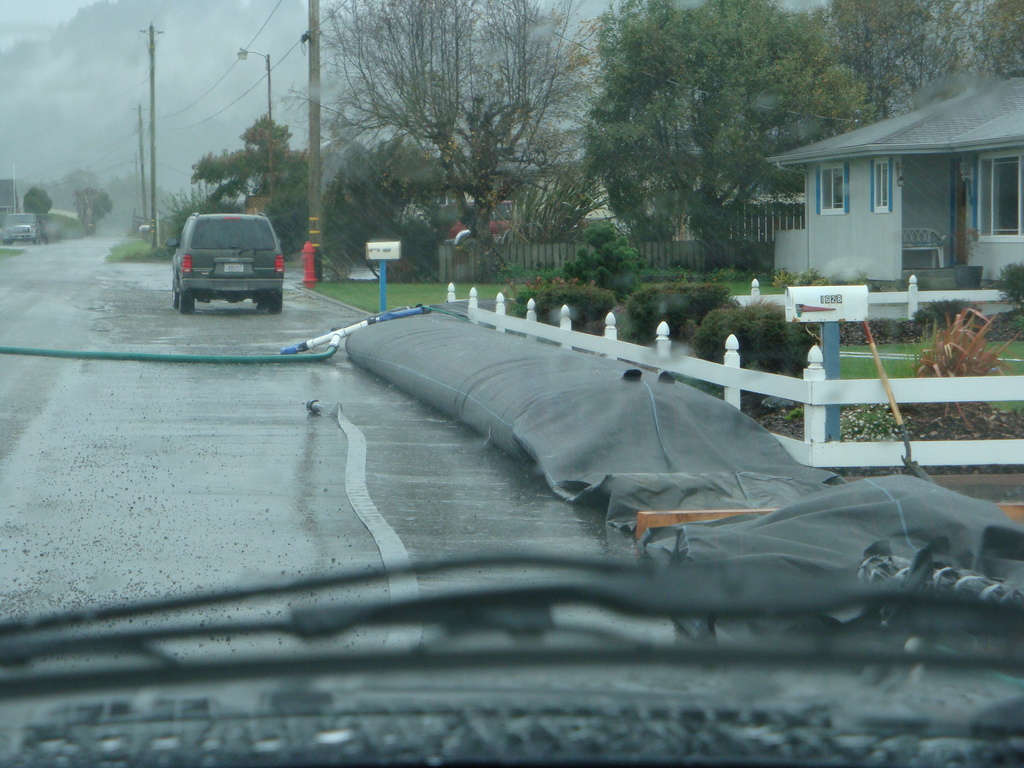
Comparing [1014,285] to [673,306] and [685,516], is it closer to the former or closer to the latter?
[673,306]

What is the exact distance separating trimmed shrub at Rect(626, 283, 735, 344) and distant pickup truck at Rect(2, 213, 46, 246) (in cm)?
6588

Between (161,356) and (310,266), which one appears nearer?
(161,356)

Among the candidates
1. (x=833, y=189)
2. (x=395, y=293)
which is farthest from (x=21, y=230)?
(x=833, y=189)

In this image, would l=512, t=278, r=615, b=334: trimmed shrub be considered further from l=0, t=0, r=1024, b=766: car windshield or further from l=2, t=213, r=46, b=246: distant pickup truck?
l=2, t=213, r=46, b=246: distant pickup truck

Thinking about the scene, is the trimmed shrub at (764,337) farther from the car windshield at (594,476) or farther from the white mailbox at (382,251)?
the white mailbox at (382,251)

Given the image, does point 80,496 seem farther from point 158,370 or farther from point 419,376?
point 158,370

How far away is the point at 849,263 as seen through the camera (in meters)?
26.7

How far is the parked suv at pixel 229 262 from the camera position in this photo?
2220 centimetres

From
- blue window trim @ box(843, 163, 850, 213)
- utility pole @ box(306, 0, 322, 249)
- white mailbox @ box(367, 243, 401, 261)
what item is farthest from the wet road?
blue window trim @ box(843, 163, 850, 213)

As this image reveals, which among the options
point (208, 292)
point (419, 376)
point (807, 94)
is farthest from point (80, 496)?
point (807, 94)

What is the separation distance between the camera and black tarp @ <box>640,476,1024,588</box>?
5227 millimetres

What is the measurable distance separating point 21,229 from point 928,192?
6082cm

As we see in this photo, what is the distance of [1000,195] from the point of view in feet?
77.4

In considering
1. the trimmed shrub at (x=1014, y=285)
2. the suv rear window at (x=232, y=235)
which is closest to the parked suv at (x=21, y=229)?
the suv rear window at (x=232, y=235)
